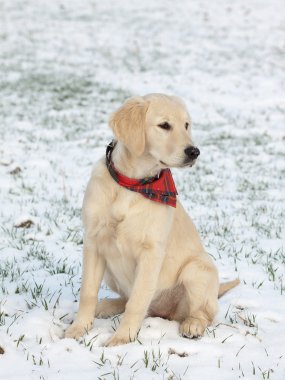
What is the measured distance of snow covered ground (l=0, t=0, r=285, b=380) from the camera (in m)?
3.03

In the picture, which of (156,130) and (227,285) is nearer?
(156,130)

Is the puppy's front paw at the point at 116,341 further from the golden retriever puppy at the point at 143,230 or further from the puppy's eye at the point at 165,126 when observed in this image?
the puppy's eye at the point at 165,126

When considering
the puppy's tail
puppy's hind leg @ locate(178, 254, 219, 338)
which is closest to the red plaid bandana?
puppy's hind leg @ locate(178, 254, 219, 338)

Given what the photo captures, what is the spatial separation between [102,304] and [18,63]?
1329 cm

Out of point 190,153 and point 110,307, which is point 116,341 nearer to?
point 110,307

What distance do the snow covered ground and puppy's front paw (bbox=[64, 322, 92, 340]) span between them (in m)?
0.06

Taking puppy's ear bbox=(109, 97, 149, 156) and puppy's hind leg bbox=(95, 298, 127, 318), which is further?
puppy's hind leg bbox=(95, 298, 127, 318)

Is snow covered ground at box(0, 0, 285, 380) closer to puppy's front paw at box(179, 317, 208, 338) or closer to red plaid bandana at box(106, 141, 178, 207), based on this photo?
puppy's front paw at box(179, 317, 208, 338)

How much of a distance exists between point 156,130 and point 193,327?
4.00ft

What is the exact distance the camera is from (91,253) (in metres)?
3.41

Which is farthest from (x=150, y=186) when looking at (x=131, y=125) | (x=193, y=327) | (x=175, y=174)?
(x=175, y=174)

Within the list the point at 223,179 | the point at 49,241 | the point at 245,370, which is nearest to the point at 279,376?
the point at 245,370

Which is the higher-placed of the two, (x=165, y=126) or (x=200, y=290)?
(x=165, y=126)

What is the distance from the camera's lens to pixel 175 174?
801 centimetres
